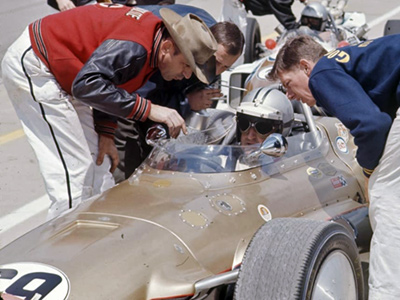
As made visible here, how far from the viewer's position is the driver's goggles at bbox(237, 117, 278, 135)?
15.6 ft

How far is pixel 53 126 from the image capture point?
4766mm

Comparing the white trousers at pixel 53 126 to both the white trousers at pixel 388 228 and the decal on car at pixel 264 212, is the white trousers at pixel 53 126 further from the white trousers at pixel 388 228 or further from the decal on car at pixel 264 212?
the white trousers at pixel 388 228

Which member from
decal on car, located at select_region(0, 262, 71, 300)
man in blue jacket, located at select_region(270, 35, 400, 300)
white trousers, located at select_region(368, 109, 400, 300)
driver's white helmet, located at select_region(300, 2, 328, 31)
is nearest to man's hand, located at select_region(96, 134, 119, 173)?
decal on car, located at select_region(0, 262, 71, 300)

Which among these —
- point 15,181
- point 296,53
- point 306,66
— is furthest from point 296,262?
point 15,181

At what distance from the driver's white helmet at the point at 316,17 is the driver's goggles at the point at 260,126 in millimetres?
4380

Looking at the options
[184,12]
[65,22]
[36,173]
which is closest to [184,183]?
[65,22]

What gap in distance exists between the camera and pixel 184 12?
550cm

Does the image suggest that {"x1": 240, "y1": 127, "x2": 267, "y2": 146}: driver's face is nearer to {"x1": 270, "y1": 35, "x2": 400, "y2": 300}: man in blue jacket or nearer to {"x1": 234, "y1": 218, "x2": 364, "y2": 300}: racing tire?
{"x1": 270, "y1": 35, "x2": 400, "y2": 300}: man in blue jacket

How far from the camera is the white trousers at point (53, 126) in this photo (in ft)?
15.4

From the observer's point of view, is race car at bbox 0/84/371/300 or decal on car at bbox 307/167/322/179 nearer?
race car at bbox 0/84/371/300

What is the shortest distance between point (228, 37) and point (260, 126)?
2.66 feet

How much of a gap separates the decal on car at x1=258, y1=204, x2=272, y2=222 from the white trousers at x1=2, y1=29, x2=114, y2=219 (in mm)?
1184

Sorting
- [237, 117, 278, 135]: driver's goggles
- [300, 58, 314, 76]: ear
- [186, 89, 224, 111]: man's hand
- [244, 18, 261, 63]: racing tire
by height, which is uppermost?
[300, 58, 314, 76]: ear

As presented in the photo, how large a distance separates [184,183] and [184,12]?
64.7 inches
